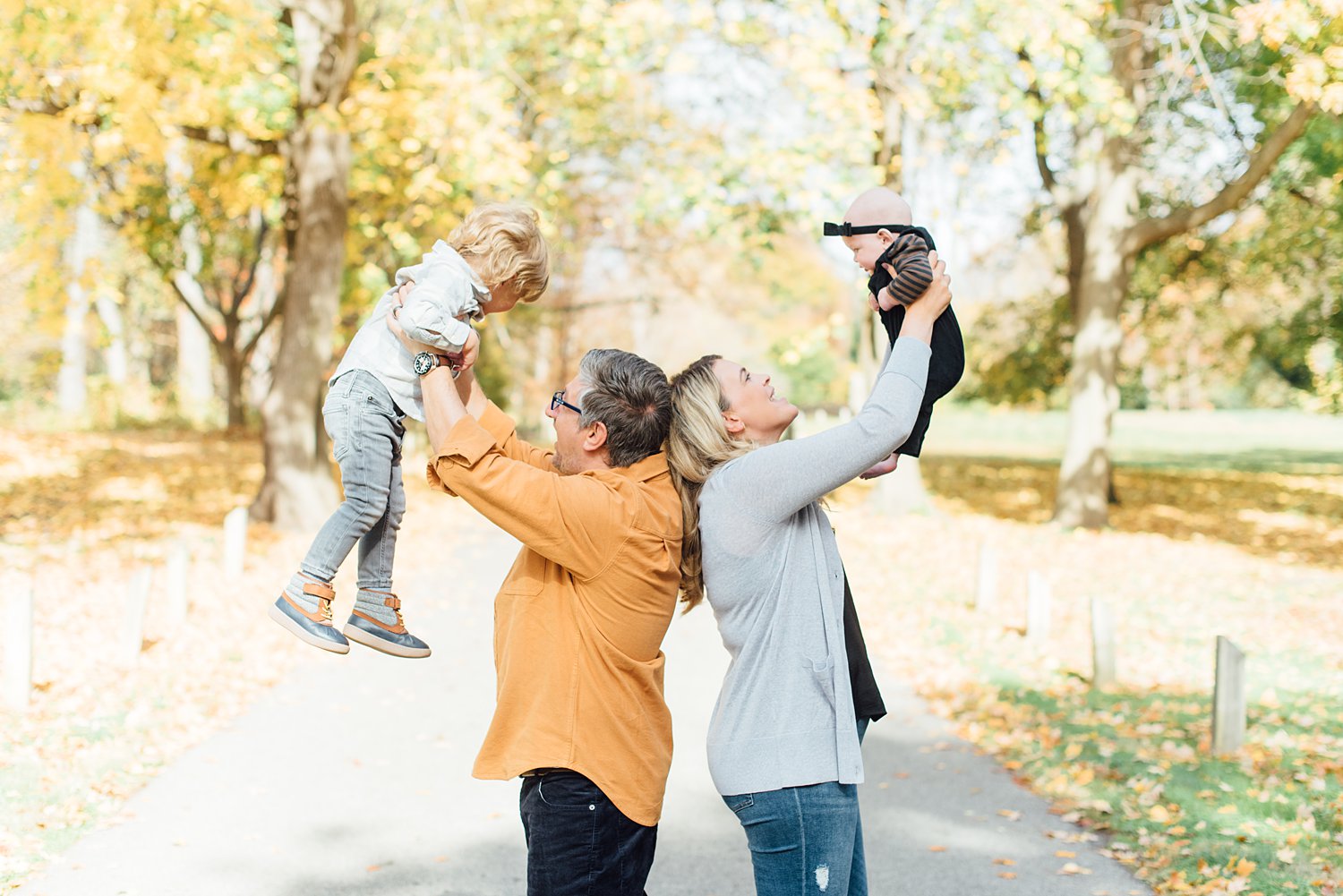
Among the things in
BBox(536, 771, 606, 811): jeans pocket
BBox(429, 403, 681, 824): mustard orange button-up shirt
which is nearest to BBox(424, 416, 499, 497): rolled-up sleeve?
BBox(429, 403, 681, 824): mustard orange button-up shirt


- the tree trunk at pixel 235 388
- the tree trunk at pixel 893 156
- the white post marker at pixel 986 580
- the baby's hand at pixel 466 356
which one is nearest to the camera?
the baby's hand at pixel 466 356

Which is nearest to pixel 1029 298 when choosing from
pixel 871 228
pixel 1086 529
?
pixel 1086 529

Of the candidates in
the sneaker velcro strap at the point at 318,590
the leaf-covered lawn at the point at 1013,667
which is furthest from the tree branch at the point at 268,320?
the sneaker velcro strap at the point at 318,590

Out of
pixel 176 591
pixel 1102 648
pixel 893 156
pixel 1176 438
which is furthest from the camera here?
pixel 1176 438

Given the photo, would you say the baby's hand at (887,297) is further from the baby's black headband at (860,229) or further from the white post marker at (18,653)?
the white post marker at (18,653)

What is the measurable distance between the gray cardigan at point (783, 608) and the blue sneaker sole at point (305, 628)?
1132 millimetres

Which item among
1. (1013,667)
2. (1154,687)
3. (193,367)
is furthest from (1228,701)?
(193,367)

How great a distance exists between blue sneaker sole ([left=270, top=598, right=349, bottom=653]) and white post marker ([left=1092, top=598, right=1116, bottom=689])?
6.38 m

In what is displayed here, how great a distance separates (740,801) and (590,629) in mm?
523

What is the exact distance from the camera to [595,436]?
294 centimetres

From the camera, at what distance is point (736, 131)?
16281mm

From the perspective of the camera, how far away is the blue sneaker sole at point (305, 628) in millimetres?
3363

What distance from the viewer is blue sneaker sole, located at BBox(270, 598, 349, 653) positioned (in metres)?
3.36

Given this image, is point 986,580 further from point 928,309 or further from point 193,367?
point 193,367
